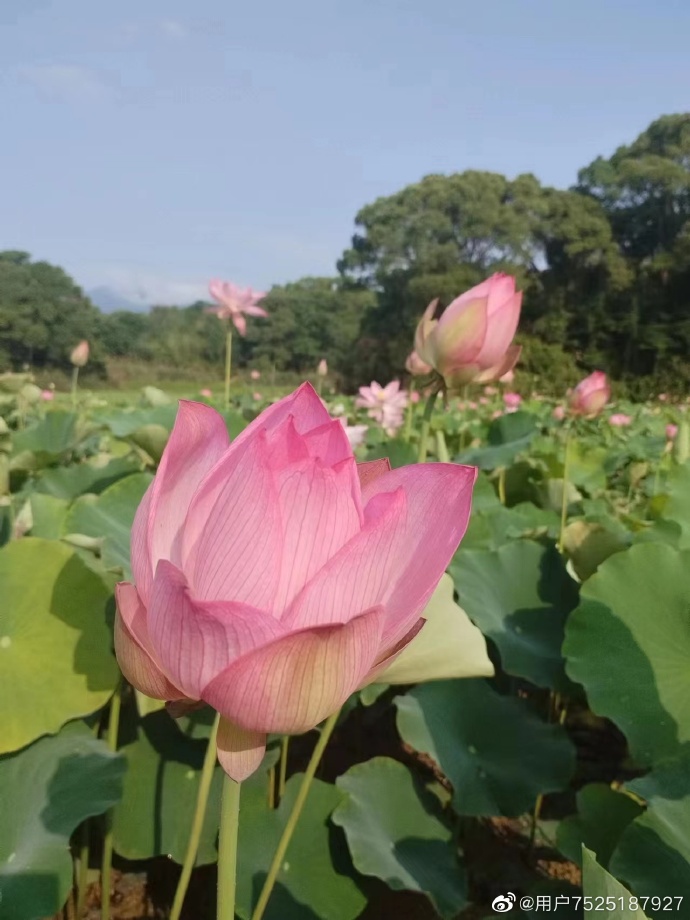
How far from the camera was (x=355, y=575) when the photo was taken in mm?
320

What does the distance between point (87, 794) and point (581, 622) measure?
0.53 meters

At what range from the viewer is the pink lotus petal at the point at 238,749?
322 millimetres

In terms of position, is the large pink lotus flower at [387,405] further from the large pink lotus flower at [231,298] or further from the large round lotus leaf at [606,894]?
the large round lotus leaf at [606,894]

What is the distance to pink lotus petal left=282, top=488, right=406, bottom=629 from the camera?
31 centimetres

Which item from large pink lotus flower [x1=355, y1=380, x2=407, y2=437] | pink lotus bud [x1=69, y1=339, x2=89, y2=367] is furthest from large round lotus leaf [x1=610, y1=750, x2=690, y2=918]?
pink lotus bud [x1=69, y1=339, x2=89, y2=367]

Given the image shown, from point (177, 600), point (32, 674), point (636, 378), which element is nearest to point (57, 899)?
point (32, 674)

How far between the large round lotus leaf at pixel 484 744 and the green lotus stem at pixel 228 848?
0.53 meters

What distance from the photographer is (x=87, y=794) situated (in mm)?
617

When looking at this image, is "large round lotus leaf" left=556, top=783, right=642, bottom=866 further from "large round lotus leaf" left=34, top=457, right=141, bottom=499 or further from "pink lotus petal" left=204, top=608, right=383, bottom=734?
"large round lotus leaf" left=34, top=457, right=141, bottom=499

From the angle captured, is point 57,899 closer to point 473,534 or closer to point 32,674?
point 32,674

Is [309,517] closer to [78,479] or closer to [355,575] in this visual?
[355,575]

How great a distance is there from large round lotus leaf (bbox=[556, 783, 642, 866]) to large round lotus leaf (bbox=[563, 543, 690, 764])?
0.11m

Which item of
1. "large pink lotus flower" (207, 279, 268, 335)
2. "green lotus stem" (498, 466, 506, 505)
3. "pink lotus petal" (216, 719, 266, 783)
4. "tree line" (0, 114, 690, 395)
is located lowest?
"green lotus stem" (498, 466, 506, 505)

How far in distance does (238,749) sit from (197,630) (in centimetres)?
7
